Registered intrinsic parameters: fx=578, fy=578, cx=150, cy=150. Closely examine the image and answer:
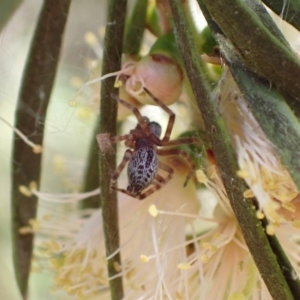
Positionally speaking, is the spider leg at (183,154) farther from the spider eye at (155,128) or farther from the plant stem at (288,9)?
the plant stem at (288,9)

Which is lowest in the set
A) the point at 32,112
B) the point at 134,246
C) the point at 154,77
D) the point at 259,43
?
the point at 134,246

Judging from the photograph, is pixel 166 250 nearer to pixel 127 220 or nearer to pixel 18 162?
pixel 127 220

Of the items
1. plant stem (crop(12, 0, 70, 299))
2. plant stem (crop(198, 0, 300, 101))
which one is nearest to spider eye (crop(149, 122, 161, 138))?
plant stem (crop(12, 0, 70, 299))

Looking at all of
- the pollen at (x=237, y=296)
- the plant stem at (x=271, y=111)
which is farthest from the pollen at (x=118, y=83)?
the pollen at (x=237, y=296)

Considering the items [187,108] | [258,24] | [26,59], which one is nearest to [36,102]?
[26,59]

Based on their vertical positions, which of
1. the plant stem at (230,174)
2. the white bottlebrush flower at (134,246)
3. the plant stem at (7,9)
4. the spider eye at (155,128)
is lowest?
the white bottlebrush flower at (134,246)

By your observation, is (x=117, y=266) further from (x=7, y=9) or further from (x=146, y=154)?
(x=7, y=9)

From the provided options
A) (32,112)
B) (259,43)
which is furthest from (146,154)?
(259,43)
